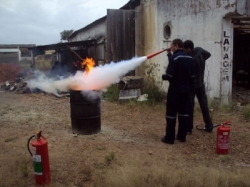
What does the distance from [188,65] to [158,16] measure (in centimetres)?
630

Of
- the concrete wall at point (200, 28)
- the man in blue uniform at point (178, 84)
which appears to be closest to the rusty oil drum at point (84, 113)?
the man in blue uniform at point (178, 84)

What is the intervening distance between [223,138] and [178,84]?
4.53 ft

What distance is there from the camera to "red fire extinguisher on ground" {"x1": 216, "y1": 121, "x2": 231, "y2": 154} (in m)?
5.11

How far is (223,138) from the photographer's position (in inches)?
204

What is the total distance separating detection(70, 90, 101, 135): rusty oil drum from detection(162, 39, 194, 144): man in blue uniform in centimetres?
177

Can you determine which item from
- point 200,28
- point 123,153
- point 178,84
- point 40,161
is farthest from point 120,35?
point 40,161

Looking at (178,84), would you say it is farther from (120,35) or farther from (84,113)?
(120,35)

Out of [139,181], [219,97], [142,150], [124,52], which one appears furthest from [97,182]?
[124,52]

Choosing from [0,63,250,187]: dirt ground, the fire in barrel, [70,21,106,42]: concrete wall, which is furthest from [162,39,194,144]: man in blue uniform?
[70,21,106,42]: concrete wall

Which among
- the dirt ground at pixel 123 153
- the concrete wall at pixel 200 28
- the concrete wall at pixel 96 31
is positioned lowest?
the dirt ground at pixel 123 153

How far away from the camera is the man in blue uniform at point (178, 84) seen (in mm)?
5500

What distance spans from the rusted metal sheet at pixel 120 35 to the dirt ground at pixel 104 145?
437 cm

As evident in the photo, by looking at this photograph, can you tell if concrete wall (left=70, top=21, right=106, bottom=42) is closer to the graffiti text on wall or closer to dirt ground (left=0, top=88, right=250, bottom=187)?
dirt ground (left=0, top=88, right=250, bottom=187)

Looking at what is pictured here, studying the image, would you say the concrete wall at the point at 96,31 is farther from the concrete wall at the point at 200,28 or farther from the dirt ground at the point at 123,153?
the dirt ground at the point at 123,153
